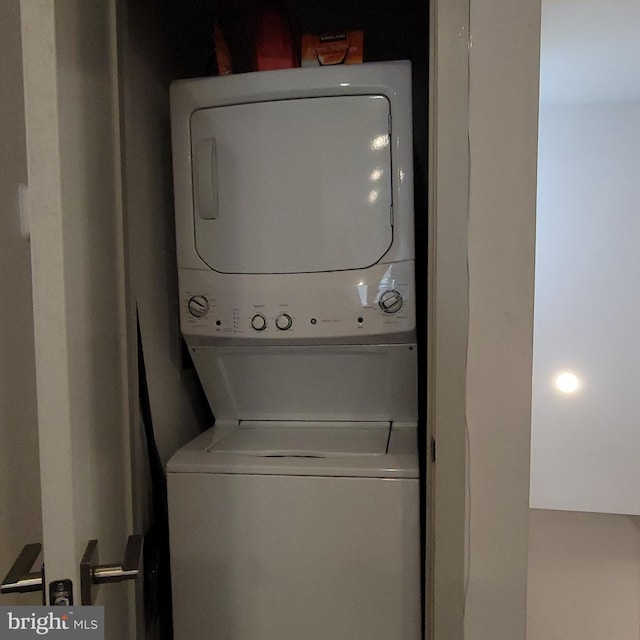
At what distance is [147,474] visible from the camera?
1270mm

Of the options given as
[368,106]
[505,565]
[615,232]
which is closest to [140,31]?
[368,106]

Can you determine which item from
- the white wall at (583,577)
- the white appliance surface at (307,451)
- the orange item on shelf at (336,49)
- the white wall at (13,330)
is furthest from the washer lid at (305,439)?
the white wall at (583,577)

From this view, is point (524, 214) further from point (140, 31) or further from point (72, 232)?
point (140, 31)

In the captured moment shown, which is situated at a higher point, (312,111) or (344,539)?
(312,111)

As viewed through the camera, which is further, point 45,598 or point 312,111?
point 312,111

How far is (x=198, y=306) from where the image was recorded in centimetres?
133

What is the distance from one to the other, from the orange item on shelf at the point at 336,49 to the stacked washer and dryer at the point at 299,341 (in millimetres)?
86

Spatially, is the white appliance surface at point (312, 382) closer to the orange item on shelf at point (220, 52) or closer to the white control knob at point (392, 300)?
the white control knob at point (392, 300)

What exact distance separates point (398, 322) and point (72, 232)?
74 cm

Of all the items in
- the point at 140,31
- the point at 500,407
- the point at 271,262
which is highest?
the point at 140,31

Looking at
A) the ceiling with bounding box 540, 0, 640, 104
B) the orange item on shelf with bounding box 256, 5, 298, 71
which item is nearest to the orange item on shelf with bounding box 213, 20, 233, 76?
the orange item on shelf with bounding box 256, 5, 298, 71

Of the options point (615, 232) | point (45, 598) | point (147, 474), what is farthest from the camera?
point (615, 232)

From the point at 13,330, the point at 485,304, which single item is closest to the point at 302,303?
the point at 485,304

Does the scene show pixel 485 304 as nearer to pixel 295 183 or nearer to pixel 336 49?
pixel 295 183
